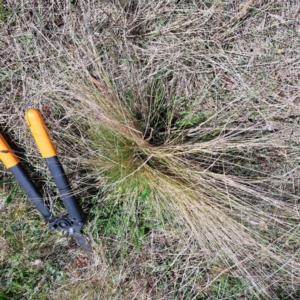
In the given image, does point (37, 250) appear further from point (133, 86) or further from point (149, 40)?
point (149, 40)

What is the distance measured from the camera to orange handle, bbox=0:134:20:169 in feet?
5.25

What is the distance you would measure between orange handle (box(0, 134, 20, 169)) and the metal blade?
449 mm

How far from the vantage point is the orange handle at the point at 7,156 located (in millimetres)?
1602

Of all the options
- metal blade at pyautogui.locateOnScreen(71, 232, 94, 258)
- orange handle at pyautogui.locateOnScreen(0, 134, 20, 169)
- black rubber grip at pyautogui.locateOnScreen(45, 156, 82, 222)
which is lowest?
metal blade at pyautogui.locateOnScreen(71, 232, 94, 258)

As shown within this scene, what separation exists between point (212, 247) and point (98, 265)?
1.92 ft

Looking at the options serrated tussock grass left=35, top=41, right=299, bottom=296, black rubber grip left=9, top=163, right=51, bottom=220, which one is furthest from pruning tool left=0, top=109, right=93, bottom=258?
serrated tussock grass left=35, top=41, right=299, bottom=296

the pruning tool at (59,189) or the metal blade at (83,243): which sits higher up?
the pruning tool at (59,189)

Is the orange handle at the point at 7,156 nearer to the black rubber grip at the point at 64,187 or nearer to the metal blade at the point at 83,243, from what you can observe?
the black rubber grip at the point at 64,187

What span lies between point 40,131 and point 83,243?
24.0 inches

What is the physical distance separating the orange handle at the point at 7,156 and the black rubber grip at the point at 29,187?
2 cm

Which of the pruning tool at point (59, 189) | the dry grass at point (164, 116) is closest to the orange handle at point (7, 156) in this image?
the pruning tool at point (59, 189)

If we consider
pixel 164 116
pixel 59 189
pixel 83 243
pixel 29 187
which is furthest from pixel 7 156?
pixel 164 116

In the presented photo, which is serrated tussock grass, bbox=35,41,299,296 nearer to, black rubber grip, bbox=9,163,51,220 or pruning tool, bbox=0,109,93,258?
pruning tool, bbox=0,109,93,258

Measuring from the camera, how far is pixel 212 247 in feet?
5.33
